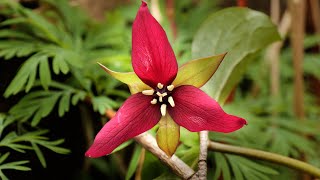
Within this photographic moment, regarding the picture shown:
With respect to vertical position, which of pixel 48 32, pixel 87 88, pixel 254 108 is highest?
pixel 48 32

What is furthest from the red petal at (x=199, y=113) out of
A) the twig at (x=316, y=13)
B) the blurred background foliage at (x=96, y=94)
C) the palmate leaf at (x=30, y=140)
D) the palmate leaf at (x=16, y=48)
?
the twig at (x=316, y=13)

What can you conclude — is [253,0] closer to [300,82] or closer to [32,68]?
[300,82]

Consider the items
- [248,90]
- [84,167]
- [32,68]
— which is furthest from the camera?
[248,90]

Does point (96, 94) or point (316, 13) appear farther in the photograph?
point (316, 13)

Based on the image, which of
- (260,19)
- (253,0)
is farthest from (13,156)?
(253,0)

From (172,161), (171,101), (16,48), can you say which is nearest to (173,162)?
(172,161)

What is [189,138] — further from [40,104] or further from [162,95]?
[40,104]
